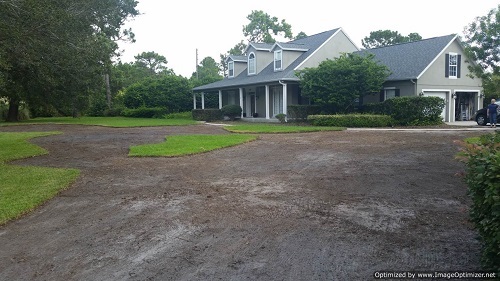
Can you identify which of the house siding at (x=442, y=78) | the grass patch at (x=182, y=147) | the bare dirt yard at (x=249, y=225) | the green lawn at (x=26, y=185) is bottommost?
the bare dirt yard at (x=249, y=225)

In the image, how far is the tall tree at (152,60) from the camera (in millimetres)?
78938

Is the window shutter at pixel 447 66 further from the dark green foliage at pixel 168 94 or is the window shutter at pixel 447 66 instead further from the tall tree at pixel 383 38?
the tall tree at pixel 383 38

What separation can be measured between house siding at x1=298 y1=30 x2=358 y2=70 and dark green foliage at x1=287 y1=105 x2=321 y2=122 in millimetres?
3835

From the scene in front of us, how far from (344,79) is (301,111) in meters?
3.56

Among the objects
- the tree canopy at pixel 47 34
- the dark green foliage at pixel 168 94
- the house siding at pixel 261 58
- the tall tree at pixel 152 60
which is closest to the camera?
the tree canopy at pixel 47 34

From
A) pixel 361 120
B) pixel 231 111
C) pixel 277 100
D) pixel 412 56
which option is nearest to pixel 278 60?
pixel 277 100

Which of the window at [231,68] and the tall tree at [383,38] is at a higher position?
the tall tree at [383,38]

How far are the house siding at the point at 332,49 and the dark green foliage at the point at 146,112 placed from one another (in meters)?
15.8

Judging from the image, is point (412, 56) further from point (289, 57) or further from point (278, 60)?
point (278, 60)

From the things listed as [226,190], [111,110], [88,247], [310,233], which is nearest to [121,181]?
[226,190]

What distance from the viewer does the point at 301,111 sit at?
24.6 metres

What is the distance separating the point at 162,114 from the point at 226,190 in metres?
31.3

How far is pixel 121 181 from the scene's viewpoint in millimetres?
7793

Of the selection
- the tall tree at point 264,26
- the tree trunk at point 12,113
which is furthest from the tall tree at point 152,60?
the tree trunk at point 12,113
